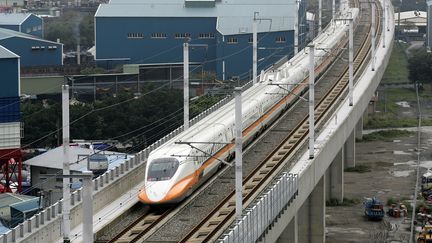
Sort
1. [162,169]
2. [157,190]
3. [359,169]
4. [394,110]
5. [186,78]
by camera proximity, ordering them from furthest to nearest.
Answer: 1. [394,110]
2. [359,169]
3. [186,78]
4. [162,169]
5. [157,190]

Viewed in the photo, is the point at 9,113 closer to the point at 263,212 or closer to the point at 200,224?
the point at 200,224

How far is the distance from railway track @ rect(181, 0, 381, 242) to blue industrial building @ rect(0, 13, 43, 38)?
41.6 m

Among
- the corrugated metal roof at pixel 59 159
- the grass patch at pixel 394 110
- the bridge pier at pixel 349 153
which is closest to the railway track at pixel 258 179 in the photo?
the corrugated metal roof at pixel 59 159

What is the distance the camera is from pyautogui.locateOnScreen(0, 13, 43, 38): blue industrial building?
8781cm

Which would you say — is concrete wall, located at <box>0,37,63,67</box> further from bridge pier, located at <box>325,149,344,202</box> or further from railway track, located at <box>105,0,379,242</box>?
railway track, located at <box>105,0,379,242</box>

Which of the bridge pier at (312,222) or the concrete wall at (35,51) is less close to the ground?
the concrete wall at (35,51)

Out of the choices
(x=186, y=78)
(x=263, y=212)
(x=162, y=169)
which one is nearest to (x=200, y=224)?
(x=263, y=212)

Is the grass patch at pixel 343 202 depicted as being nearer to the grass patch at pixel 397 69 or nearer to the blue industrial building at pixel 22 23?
the blue industrial building at pixel 22 23

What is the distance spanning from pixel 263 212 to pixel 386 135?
48100 mm

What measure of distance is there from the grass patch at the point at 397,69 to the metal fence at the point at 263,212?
7180 cm

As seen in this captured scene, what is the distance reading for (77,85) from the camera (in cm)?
7300

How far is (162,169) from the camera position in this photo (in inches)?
1159

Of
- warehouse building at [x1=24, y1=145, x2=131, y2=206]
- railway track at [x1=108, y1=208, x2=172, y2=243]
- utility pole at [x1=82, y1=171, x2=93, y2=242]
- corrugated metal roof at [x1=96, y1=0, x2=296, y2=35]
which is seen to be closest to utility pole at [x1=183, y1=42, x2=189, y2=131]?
railway track at [x1=108, y1=208, x2=172, y2=243]

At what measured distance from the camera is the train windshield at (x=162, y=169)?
96.0 feet
